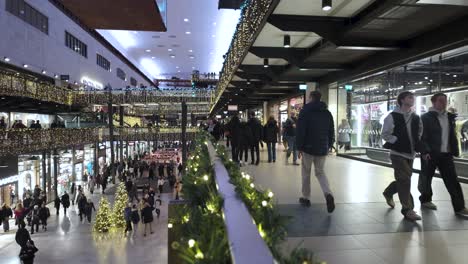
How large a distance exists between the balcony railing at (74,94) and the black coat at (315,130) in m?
13.7

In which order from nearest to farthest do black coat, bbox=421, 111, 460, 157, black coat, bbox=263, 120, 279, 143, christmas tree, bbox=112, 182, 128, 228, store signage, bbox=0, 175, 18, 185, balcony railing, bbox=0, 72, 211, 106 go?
black coat, bbox=421, 111, 460, 157
black coat, bbox=263, 120, 279, 143
balcony railing, bbox=0, 72, 211, 106
store signage, bbox=0, 175, 18, 185
christmas tree, bbox=112, 182, 128, 228

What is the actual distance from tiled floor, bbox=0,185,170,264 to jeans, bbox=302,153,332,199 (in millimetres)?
10082

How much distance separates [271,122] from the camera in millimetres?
11805

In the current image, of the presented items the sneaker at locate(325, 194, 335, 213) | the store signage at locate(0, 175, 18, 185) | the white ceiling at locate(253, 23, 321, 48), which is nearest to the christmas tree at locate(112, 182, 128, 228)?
the store signage at locate(0, 175, 18, 185)

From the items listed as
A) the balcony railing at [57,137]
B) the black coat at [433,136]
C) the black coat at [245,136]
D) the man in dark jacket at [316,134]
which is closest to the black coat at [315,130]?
the man in dark jacket at [316,134]

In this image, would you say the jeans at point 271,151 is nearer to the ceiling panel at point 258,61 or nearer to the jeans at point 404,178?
the ceiling panel at point 258,61

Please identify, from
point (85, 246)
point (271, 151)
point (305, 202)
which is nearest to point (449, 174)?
point (305, 202)

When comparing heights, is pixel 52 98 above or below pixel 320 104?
above

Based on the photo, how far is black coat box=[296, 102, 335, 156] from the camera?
5.53 metres

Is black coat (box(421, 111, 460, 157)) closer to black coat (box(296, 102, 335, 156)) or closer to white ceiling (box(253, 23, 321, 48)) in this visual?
black coat (box(296, 102, 335, 156))

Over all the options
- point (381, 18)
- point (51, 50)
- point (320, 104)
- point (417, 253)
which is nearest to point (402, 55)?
point (381, 18)

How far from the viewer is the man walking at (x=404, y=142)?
4898 millimetres

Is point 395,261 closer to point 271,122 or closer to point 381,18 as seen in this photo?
point 381,18

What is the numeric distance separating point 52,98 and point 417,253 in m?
21.7
